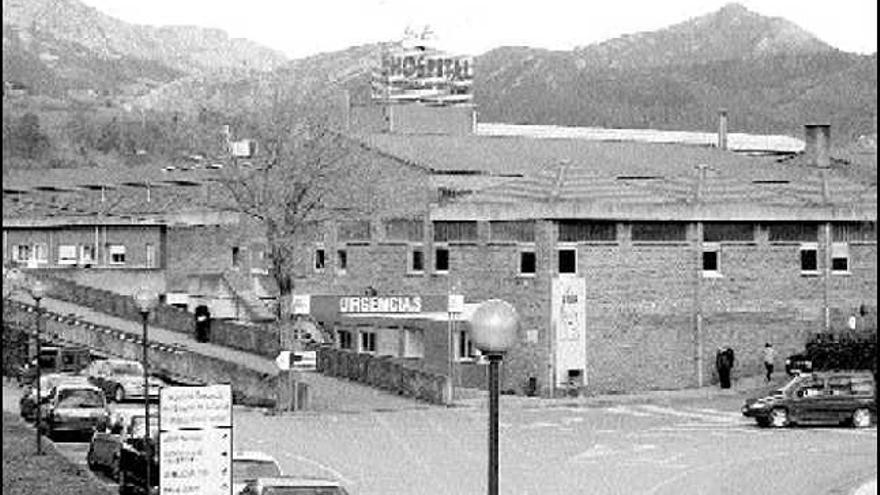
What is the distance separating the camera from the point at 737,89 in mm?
194375

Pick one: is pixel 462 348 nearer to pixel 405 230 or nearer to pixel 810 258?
pixel 405 230

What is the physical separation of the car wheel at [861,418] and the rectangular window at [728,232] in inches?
428

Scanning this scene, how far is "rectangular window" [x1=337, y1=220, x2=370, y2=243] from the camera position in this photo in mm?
56719

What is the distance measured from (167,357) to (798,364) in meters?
16.1

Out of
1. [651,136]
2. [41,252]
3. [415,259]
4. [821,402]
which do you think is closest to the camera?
[821,402]

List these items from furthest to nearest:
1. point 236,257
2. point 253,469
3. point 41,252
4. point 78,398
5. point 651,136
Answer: point 651,136 < point 41,252 < point 236,257 < point 78,398 < point 253,469

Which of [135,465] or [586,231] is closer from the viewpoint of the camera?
[135,465]

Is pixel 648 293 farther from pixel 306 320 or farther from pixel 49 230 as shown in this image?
pixel 49 230

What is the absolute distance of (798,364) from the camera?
46.5m

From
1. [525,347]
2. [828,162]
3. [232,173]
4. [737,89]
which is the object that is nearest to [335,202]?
[232,173]

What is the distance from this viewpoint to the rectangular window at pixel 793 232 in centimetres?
4859

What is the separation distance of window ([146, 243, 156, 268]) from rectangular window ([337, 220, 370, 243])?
12.8 m

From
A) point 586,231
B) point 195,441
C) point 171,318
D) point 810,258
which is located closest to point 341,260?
point 171,318

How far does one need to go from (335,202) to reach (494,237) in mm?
7874
